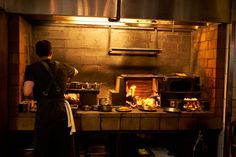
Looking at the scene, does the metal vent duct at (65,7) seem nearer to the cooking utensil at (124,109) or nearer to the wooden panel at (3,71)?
the wooden panel at (3,71)

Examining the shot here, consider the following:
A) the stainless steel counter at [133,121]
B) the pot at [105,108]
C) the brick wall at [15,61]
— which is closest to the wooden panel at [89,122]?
the stainless steel counter at [133,121]

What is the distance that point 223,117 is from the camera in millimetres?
5590

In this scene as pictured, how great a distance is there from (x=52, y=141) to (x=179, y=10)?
301 cm

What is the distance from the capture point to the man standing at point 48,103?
439 cm

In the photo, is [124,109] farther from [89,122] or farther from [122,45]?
[122,45]

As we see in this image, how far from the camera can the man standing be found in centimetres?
439

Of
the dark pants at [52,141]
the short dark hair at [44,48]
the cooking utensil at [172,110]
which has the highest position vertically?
the short dark hair at [44,48]

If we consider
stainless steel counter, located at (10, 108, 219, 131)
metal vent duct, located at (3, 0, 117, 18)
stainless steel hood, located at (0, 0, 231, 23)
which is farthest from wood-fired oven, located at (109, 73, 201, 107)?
metal vent duct, located at (3, 0, 117, 18)

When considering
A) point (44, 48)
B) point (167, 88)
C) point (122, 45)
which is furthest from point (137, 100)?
point (44, 48)

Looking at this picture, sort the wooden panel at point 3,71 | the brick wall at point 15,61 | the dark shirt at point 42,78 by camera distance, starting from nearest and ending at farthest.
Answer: the dark shirt at point 42,78 < the wooden panel at point 3,71 < the brick wall at point 15,61

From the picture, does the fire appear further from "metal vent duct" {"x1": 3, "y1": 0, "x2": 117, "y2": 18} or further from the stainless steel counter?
"metal vent duct" {"x1": 3, "y1": 0, "x2": 117, "y2": 18}

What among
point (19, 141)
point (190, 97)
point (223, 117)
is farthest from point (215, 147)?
point (19, 141)

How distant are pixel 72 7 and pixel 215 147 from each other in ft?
11.9

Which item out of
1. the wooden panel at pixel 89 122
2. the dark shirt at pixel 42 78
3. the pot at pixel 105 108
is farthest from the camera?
the pot at pixel 105 108
